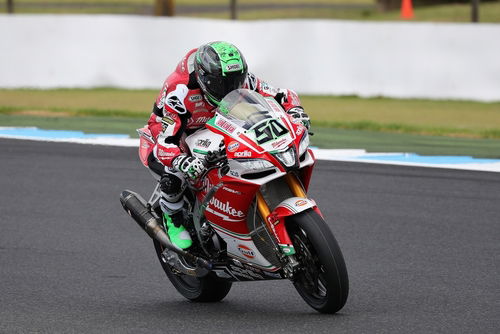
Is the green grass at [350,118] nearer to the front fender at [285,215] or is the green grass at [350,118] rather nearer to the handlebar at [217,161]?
the handlebar at [217,161]

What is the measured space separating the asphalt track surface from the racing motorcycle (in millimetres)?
295

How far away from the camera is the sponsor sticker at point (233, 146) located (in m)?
6.07

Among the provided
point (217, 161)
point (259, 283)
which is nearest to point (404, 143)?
point (259, 283)

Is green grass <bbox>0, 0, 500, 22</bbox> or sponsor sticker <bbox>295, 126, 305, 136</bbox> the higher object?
sponsor sticker <bbox>295, 126, 305, 136</bbox>

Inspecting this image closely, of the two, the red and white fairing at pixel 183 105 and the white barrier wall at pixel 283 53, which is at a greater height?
the red and white fairing at pixel 183 105

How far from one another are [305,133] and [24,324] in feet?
6.43

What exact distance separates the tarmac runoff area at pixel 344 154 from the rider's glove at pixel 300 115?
6071mm

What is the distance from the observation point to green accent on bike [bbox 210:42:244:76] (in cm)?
639

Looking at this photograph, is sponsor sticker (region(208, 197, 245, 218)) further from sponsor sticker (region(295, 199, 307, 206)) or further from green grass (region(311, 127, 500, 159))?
green grass (region(311, 127, 500, 159))

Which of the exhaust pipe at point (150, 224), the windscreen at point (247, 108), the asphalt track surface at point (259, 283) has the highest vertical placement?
the windscreen at point (247, 108)

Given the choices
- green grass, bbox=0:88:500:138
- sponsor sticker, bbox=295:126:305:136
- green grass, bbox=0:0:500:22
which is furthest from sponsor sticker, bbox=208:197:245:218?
green grass, bbox=0:0:500:22

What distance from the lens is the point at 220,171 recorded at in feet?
20.7

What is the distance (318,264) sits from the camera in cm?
604

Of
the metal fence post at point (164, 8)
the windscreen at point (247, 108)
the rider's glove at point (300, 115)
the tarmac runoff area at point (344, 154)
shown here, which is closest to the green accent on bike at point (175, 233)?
the windscreen at point (247, 108)
